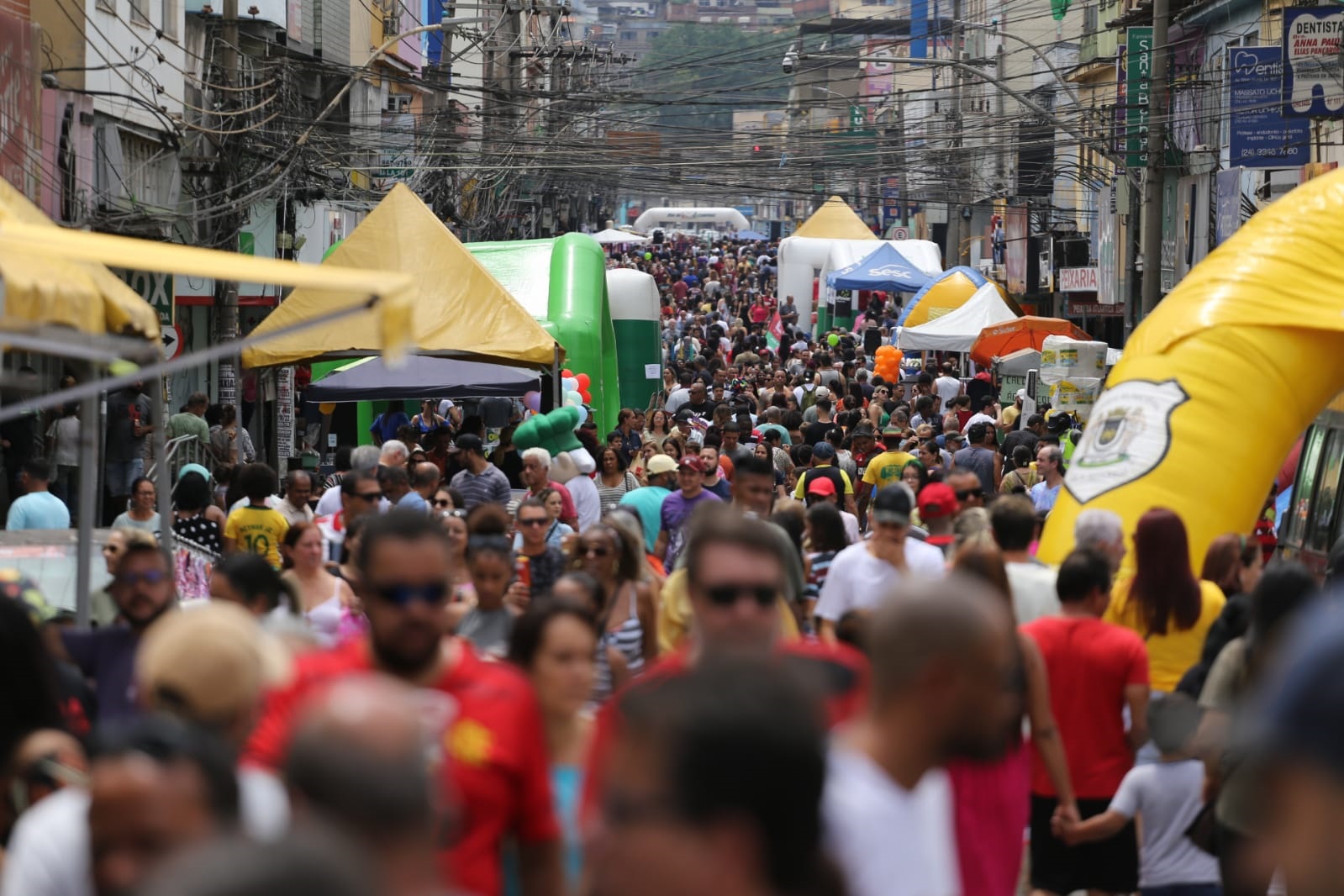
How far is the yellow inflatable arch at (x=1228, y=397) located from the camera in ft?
38.4

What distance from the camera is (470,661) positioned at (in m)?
4.36

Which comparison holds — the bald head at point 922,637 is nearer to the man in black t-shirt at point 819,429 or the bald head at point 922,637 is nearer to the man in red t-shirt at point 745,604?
the man in red t-shirt at point 745,604

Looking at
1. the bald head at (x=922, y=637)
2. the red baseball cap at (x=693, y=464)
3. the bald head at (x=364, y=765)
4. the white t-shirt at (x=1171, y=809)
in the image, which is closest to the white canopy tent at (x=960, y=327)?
the red baseball cap at (x=693, y=464)

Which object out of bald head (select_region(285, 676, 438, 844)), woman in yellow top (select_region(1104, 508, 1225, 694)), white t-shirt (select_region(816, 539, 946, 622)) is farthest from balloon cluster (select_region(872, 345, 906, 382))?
bald head (select_region(285, 676, 438, 844))

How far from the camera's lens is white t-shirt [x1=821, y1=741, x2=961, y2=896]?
11.5 ft

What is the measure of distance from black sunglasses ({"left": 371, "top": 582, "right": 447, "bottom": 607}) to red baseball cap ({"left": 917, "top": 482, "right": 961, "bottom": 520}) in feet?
19.2

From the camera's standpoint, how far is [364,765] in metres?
2.74

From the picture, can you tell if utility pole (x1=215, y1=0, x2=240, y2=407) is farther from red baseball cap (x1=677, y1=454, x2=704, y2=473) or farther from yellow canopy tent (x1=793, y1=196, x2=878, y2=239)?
yellow canopy tent (x1=793, y1=196, x2=878, y2=239)

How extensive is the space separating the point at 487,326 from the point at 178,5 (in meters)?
9.52

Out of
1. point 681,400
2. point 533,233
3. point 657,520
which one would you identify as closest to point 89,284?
point 657,520

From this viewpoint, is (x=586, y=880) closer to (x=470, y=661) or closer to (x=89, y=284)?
(x=470, y=661)

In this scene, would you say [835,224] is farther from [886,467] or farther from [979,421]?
[886,467]

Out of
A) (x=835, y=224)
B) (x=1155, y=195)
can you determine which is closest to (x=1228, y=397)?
(x=1155, y=195)

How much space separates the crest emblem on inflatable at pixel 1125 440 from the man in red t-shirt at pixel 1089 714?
4.73 m
